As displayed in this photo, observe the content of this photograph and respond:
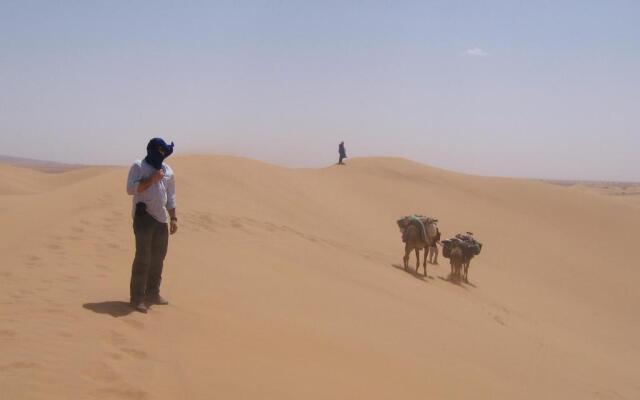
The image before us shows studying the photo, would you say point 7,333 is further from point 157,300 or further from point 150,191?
point 150,191

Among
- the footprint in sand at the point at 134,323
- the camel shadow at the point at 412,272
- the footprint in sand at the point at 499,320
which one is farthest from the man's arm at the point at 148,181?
the camel shadow at the point at 412,272

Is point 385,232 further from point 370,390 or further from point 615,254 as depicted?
point 370,390

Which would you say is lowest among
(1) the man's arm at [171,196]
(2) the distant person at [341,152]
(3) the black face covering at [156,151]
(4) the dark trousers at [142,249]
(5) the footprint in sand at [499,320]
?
(5) the footprint in sand at [499,320]

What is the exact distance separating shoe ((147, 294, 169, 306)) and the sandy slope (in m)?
0.15

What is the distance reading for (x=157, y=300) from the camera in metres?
5.78

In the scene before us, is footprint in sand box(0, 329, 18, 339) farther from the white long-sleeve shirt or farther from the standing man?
the white long-sleeve shirt

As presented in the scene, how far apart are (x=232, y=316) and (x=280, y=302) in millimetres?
1409

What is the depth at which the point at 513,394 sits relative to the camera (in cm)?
611

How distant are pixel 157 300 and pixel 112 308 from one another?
0.55m

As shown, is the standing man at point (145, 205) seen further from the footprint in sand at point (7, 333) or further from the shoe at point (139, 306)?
the footprint in sand at point (7, 333)

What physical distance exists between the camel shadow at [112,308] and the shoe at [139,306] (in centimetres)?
4

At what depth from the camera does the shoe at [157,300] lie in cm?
575

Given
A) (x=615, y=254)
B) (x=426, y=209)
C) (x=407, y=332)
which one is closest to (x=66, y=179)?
(x=426, y=209)

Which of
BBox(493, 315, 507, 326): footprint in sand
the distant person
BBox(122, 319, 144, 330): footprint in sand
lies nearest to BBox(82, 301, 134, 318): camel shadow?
BBox(122, 319, 144, 330): footprint in sand
